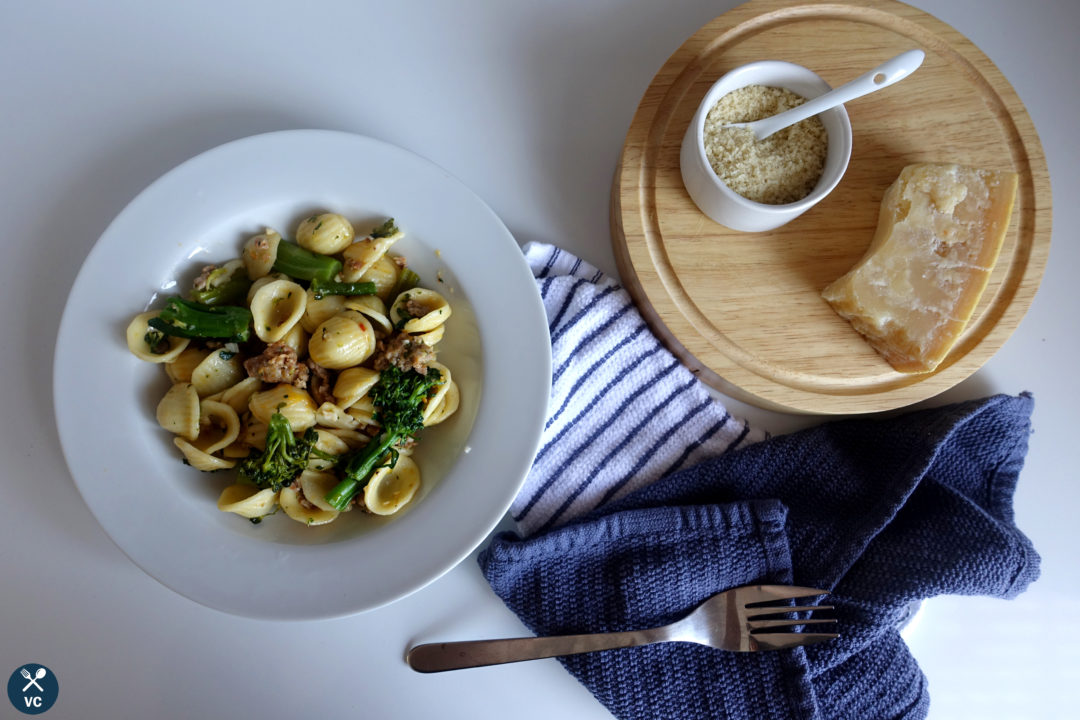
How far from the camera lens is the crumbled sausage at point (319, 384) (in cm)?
107

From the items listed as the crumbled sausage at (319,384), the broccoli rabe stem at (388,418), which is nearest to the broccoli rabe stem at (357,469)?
the broccoli rabe stem at (388,418)

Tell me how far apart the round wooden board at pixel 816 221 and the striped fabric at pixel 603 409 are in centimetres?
6

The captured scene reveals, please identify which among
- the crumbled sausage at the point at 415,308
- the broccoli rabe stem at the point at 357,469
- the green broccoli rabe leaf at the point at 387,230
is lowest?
A: the broccoli rabe stem at the point at 357,469

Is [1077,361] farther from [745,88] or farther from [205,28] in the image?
[205,28]

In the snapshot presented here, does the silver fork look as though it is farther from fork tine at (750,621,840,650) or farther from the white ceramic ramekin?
the white ceramic ramekin

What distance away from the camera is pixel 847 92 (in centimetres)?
97

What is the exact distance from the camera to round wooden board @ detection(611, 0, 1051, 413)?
112 centimetres

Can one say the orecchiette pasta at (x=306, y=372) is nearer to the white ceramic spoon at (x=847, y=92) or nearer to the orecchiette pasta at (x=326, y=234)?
the orecchiette pasta at (x=326, y=234)

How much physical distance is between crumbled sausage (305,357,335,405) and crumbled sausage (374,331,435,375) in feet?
0.30

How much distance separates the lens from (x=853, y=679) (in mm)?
1110

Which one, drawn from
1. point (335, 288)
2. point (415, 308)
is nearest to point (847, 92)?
point (415, 308)

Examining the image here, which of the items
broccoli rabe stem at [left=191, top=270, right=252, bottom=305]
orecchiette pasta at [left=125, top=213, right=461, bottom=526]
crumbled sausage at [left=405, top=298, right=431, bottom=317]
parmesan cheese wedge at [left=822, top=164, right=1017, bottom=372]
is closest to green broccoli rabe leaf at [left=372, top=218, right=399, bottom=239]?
orecchiette pasta at [left=125, top=213, right=461, bottom=526]

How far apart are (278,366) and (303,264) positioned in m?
0.17

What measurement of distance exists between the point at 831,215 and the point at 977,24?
1.92ft
